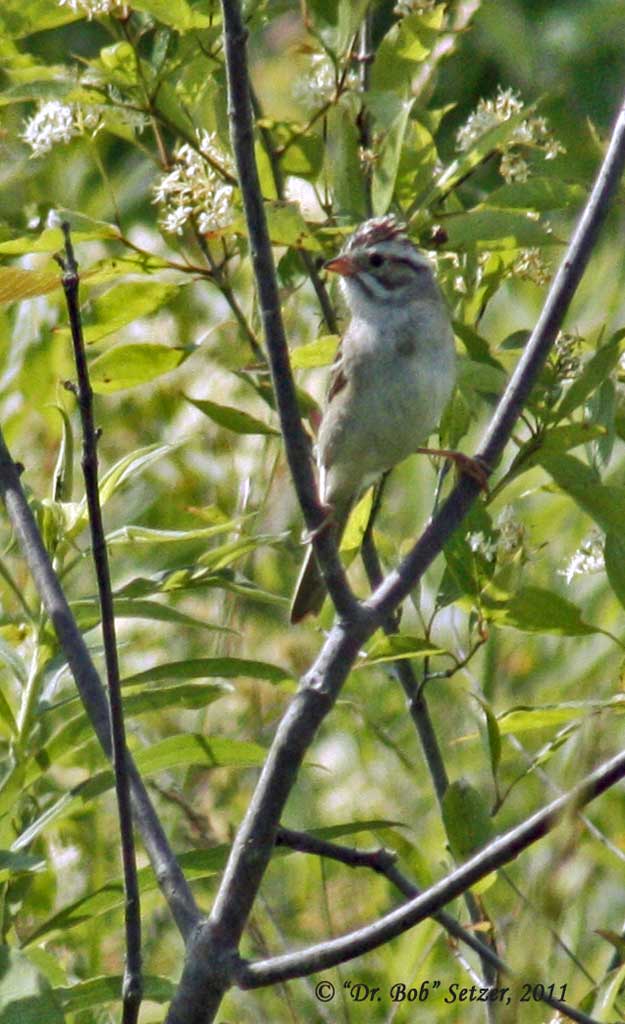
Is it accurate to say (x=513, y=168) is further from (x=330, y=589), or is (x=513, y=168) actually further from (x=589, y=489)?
(x=330, y=589)

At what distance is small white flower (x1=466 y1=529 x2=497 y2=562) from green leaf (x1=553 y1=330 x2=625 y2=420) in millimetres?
191

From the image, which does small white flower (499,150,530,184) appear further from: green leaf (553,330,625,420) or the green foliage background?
green leaf (553,330,625,420)

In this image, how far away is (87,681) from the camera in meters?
1.70

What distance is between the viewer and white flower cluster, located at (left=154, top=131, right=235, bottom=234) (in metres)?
1.96

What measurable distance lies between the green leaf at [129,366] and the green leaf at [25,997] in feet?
2.67

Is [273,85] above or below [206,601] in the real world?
above

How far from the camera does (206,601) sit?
2910mm

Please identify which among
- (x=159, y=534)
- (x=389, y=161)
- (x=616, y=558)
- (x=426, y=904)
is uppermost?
(x=389, y=161)

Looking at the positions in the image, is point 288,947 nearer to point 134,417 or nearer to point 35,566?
point 35,566

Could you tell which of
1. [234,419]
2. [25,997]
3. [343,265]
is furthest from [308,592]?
[25,997]

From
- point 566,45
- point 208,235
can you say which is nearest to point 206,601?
point 208,235

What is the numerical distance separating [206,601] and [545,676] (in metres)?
0.65

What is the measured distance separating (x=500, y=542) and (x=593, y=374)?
0.26 meters

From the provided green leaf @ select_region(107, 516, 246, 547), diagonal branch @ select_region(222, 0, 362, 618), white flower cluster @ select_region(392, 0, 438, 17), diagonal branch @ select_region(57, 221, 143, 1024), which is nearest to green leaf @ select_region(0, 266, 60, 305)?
diagonal branch @ select_region(57, 221, 143, 1024)
